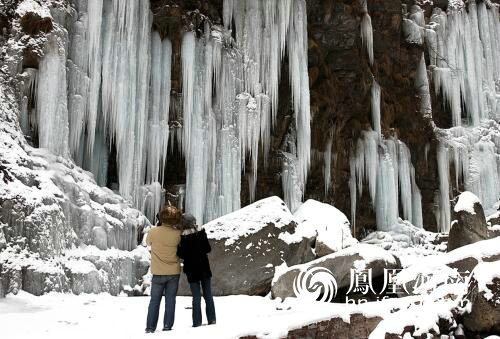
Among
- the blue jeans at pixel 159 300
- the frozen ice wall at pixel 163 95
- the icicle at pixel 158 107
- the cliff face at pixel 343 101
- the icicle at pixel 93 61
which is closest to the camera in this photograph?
the blue jeans at pixel 159 300

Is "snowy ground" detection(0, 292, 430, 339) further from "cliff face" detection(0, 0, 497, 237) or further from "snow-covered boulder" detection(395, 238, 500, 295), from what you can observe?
"cliff face" detection(0, 0, 497, 237)

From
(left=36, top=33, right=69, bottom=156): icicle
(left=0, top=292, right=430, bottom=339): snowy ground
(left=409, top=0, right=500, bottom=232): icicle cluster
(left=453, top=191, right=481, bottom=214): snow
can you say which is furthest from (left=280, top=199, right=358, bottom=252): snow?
(left=409, top=0, right=500, bottom=232): icicle cluster

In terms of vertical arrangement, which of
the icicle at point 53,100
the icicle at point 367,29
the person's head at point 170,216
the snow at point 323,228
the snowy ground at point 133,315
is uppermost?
the icicle at point 367,29

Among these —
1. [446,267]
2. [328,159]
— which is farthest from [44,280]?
[328,159]

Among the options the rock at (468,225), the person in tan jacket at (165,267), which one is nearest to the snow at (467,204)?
the rock at (468,225)

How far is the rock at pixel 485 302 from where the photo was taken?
4.43 meters

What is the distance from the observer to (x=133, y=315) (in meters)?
7.31

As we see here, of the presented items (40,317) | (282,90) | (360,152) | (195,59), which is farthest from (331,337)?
(360,152)

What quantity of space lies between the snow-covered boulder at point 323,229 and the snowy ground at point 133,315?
1782mm

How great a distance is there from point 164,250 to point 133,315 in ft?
6.37

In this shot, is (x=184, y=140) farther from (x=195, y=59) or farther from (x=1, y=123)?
(x=1, y=123)

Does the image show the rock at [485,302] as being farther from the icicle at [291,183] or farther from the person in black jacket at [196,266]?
the icicle at [291,183]

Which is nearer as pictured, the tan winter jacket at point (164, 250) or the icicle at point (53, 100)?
the tan winter jacket at point (164, 250)

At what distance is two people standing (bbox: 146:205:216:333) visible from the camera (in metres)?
5.80
